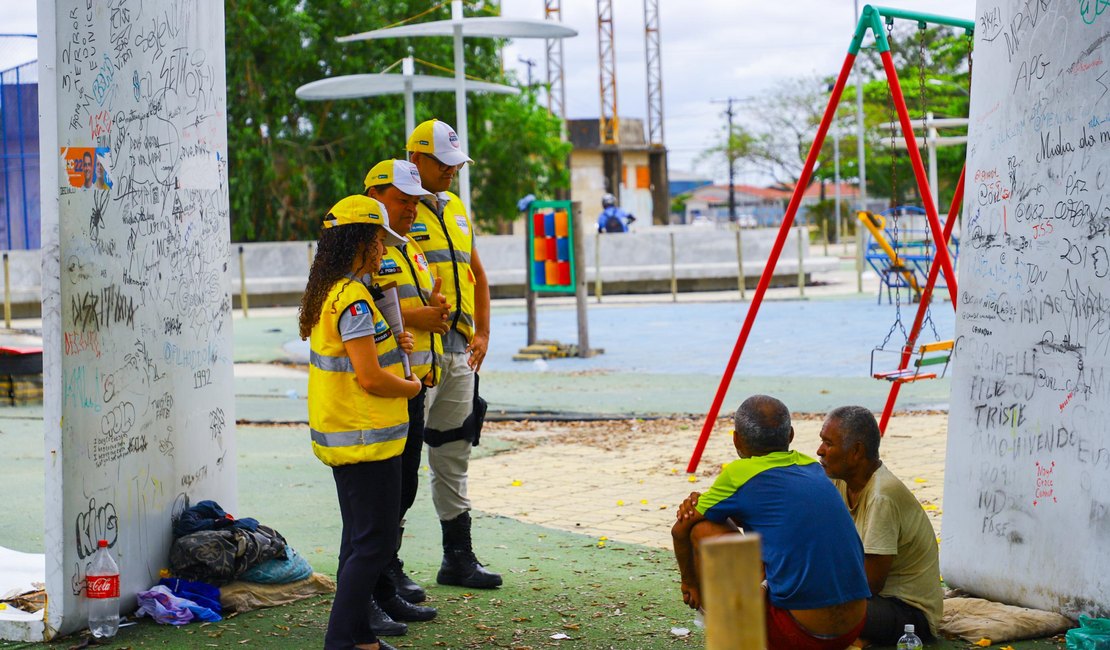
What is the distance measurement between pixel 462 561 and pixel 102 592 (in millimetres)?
1522

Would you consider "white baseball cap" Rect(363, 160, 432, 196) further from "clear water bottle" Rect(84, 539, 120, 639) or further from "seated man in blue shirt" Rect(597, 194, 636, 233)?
"seated man in blue shirt" Rect(597, 194, 636, 233)

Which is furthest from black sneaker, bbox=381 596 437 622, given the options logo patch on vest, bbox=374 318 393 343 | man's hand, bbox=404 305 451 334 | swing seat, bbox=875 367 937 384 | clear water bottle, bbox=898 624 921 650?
swing seat, bbox=875 367 937 384

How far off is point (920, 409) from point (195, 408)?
6948 millimetres

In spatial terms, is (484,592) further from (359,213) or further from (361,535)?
(359,213)

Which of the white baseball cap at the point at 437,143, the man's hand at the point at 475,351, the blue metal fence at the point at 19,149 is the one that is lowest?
the man's hand at the point at 475,351

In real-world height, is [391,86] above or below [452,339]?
above

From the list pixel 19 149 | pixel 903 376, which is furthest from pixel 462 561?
pixel 19 149

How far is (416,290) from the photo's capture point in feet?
17.1

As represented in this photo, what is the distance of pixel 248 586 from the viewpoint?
18.3ft

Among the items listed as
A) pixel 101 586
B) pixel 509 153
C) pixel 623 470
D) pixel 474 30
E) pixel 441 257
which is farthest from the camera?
pixel 509 153

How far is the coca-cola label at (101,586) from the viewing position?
5098 mm

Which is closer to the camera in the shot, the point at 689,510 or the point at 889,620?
the point at 689,510

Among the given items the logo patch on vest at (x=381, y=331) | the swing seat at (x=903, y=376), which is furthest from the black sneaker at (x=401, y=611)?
the swing seat at (x=903, y=376)

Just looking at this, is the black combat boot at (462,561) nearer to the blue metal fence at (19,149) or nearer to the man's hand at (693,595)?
the man's hand at (693,595)
